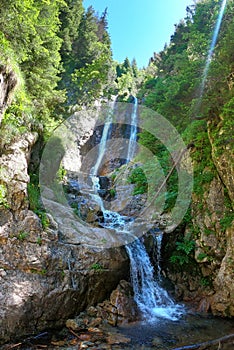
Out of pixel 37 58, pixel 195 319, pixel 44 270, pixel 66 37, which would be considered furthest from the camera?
pixel 66 37

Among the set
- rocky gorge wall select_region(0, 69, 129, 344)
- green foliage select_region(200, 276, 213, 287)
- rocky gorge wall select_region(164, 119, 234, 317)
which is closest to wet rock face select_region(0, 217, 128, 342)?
rocky gorge wall select_region(0, 69, 129, 344)

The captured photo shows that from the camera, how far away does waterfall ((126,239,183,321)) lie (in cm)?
765

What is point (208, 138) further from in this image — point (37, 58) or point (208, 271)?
point (37, 58)

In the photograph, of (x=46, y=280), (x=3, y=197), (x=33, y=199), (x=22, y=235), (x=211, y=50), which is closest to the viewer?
(x=46, y=280)

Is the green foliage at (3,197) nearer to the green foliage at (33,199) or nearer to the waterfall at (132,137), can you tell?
the green foliage at (33,199)

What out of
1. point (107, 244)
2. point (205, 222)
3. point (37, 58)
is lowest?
point (107, 244)

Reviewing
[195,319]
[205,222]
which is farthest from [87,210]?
[195,319]

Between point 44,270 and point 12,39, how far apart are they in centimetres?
761

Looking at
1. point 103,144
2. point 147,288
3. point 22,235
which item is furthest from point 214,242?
point 103,144

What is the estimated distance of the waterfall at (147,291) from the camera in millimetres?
7648

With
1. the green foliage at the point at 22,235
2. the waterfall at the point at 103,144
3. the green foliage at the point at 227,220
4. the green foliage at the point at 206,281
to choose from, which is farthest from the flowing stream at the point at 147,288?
the waterfall at the point at 103,144

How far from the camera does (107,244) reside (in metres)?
8.27

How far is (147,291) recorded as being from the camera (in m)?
8.41

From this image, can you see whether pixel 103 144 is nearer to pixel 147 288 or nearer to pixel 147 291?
pixel 147 288
